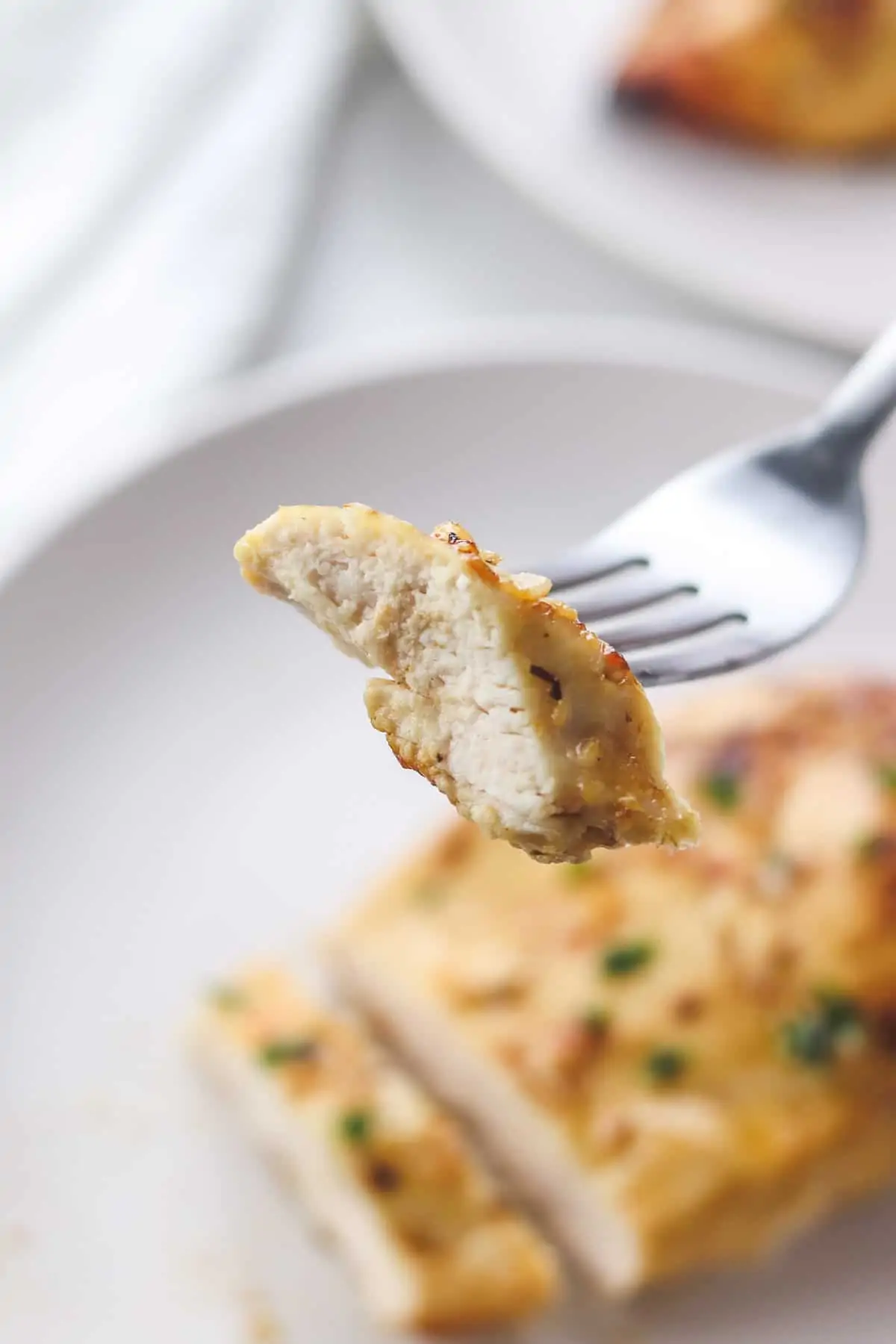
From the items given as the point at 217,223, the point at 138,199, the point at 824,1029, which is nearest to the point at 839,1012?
the point at 824,1029

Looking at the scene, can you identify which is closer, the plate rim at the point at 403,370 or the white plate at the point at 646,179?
the plate rim at the point at 403,370

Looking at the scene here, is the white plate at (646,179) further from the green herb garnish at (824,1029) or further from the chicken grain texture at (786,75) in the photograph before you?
the green herb garnish at (824,1029)

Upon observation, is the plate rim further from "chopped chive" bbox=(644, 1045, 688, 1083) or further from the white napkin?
"chopped chive" bbox=(644, 1045, 688, 1083)

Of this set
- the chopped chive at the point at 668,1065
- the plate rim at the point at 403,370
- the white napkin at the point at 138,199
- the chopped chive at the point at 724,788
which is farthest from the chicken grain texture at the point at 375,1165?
the white napkin at the point at 138,199

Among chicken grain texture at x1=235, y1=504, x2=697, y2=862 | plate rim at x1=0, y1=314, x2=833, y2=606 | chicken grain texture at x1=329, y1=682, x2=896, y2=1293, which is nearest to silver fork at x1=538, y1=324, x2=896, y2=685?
chicken grain texture at x1=235, y1=504, x2=697, y2=862

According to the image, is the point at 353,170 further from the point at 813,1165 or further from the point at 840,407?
the point at 813,1165

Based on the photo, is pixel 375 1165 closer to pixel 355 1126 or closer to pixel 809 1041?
pixel 355 1126
